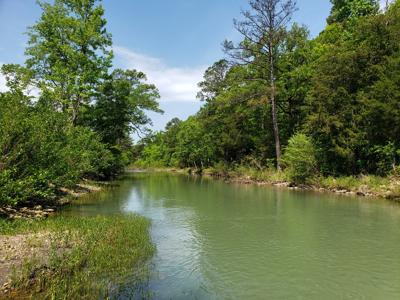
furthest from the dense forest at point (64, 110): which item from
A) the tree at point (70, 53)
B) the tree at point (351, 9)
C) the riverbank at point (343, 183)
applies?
the tree at point (351, 9)

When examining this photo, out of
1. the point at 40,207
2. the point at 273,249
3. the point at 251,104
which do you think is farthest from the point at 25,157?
the point at 251,104

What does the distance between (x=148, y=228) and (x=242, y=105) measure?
3162cm

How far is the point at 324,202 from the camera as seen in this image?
21250 mm

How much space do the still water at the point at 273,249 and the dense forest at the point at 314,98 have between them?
7.01 metres

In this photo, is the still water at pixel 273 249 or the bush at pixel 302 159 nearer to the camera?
the still water at pixel 273 249

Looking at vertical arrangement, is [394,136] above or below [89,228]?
above

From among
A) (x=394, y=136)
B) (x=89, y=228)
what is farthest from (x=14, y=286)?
(x=394, y=136)

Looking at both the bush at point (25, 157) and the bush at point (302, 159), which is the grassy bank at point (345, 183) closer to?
the bush at point (302, 159)

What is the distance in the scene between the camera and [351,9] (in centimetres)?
4784

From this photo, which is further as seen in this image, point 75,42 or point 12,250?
point 75,42

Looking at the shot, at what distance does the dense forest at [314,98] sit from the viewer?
25203 millimetres

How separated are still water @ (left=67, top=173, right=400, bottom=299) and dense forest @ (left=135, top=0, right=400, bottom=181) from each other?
23.0ft

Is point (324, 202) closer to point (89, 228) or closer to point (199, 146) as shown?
point (89, 228)

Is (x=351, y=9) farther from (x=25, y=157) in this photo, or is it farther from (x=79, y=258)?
(x=79, y=258)
